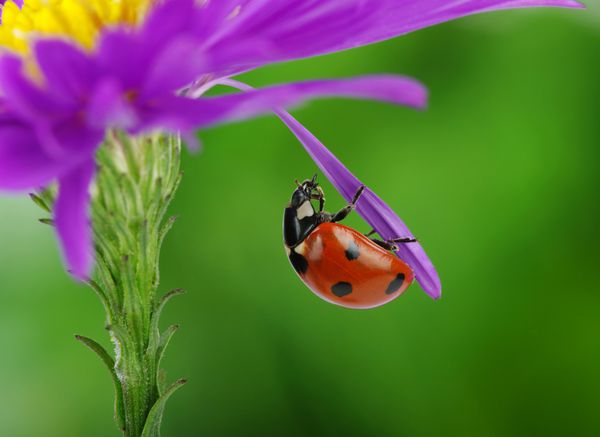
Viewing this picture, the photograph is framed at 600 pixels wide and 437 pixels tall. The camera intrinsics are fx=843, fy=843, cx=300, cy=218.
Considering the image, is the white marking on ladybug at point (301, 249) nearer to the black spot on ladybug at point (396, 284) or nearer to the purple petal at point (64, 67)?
the black spot on ladybug at point (396, 284)

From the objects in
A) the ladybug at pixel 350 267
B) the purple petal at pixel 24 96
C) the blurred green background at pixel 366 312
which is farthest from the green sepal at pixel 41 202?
the blurred green background at pixel 366 312

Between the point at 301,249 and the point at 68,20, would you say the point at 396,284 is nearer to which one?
the point at 301,249

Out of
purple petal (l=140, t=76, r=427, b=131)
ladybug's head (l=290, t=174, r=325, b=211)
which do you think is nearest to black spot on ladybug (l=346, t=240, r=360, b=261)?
ladybug's head (l=290, t=174, r=325, b=211)

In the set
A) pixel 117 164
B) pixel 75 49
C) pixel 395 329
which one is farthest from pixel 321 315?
pixel 75 49

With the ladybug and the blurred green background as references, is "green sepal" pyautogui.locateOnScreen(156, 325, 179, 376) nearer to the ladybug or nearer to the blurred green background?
the ladybug

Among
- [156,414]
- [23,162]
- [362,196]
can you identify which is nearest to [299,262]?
[362,196]

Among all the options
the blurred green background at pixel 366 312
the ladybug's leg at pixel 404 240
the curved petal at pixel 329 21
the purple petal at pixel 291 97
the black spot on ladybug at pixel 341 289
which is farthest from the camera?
the blurred green background at pixel 366 312
